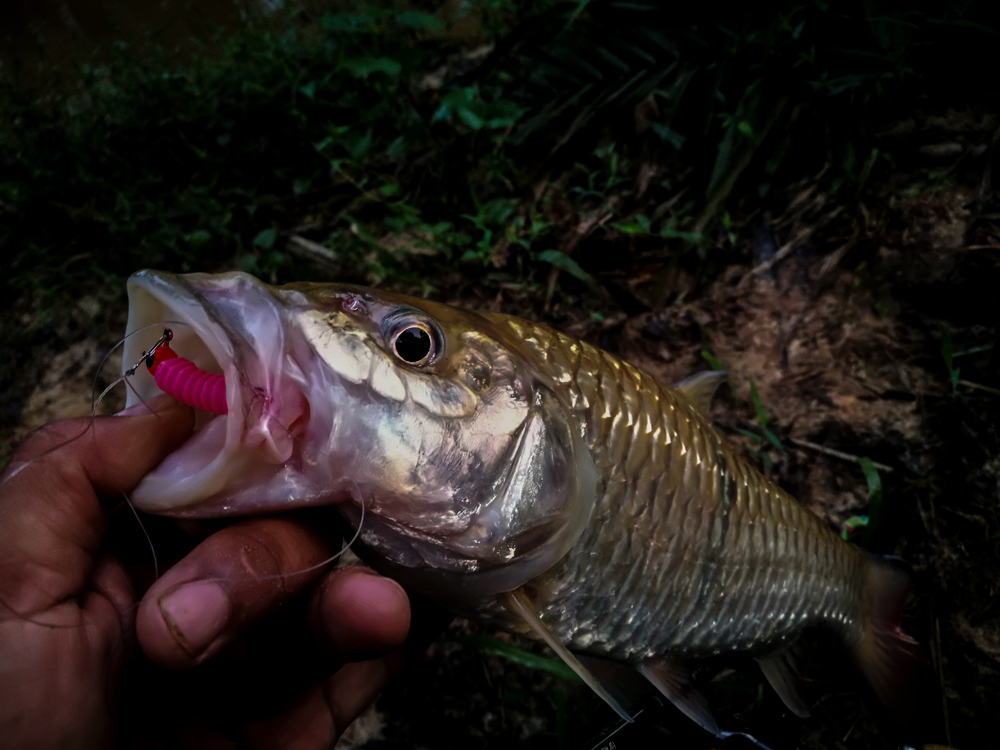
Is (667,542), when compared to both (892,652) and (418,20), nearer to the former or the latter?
(892,652)

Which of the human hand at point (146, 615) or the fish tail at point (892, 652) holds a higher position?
the human hand at point (146, 615)

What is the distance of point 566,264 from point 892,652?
194 cm

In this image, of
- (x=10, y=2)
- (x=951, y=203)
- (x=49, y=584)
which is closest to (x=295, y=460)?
(x=49, y=584)

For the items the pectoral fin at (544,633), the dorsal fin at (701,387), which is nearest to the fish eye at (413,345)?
the pectoral fin at (544,633)

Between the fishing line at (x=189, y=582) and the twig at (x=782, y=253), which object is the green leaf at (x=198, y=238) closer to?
the fishing line at (x=189, y=582)

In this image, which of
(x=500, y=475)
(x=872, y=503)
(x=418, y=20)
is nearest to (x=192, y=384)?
(x=500, y=475)

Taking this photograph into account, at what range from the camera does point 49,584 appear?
884mm

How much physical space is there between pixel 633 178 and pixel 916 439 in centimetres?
177

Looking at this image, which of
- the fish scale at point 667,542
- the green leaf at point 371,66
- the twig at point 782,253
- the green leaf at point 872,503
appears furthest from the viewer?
the green leaf at point 371,66

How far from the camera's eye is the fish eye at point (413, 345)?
106 cm

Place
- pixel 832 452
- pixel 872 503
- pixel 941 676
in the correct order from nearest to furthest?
pixel 941 676 → pixel 872 503 → pixel 832 452

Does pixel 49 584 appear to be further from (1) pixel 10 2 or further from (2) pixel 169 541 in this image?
(1) pixel 10 2

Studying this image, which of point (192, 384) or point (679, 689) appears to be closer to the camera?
point (192, 384)

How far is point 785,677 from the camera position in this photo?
173 centimetres
